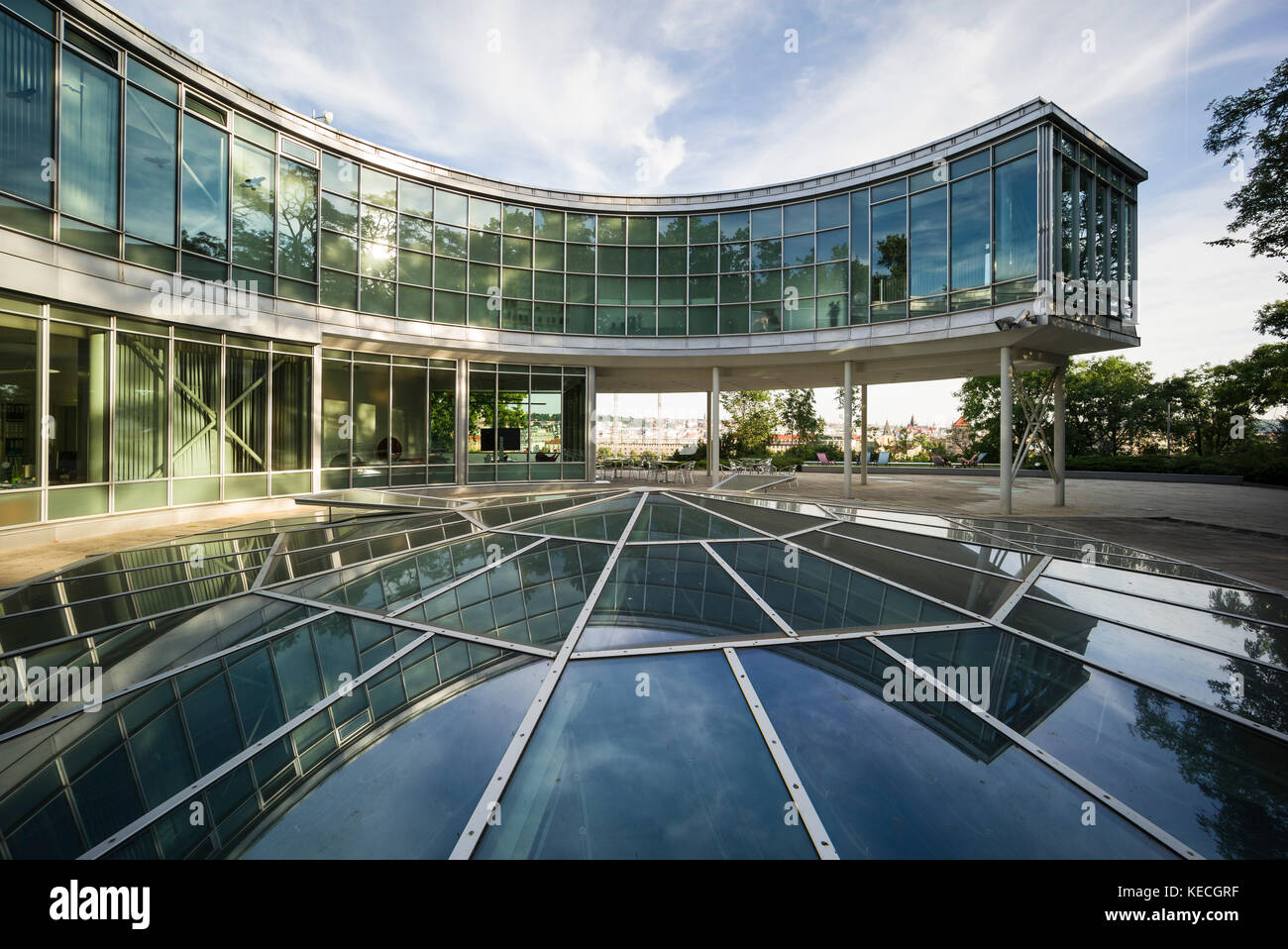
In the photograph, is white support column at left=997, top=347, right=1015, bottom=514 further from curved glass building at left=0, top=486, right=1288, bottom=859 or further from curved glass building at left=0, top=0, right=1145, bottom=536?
curved glass building at left=0, top=486, right=1288, bottom=859

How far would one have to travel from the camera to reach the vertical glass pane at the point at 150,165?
13609 millimetres

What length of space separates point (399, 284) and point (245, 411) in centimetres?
720

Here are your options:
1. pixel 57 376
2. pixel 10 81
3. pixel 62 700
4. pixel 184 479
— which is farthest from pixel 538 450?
pixel 62 700

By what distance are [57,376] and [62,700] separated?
537 inches

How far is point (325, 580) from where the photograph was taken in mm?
5277

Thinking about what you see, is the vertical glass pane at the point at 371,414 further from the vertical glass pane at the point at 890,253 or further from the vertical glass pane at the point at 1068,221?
the vertical glass pane at the point at 1068,221

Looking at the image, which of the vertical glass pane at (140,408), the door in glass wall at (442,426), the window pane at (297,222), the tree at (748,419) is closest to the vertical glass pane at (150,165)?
the vertical glass pane at (140,408)

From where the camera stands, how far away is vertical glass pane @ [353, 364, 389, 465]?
2045 cm

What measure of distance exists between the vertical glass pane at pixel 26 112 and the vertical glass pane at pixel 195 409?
417 cm

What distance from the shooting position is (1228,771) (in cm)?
273

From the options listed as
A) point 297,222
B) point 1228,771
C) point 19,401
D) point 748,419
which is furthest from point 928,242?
point 748,419

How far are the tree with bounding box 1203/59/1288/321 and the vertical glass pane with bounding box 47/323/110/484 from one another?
1303 inches

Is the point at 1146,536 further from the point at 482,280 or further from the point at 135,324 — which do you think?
the point at 135,324

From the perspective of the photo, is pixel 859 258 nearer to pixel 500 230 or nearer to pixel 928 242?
pixel 928 242
